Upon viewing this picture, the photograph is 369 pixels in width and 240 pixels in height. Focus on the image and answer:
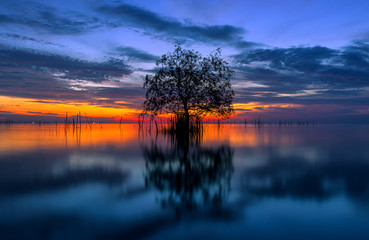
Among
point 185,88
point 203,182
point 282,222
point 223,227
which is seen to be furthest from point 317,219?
point 185,88

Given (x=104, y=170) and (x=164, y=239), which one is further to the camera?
(x=104, y=170)

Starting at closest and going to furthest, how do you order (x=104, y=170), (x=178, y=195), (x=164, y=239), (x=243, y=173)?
1. (x=164, y=239)
2. (x=178, y=195)
3. (x=243, y=173)
4. (x=104, y=170)

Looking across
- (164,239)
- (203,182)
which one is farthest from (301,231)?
(203,182)

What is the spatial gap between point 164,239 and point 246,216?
1.86 m

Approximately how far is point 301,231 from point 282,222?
16.9 inches

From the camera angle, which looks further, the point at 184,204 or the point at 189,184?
the point at 189,184

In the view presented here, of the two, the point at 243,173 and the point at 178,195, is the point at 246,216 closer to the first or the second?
the point at 178,195

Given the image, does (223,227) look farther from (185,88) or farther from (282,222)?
(185,88)

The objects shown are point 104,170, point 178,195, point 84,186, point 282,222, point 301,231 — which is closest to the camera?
point 301,231

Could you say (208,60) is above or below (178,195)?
above

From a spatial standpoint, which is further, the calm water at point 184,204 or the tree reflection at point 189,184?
the tree reflection at point 189,184

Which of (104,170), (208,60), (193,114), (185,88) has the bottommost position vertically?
(104,170)

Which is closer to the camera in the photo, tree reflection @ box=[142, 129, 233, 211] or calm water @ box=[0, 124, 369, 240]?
calm water @ box=[0, 124, 369, 240]

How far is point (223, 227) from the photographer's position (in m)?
4.53
